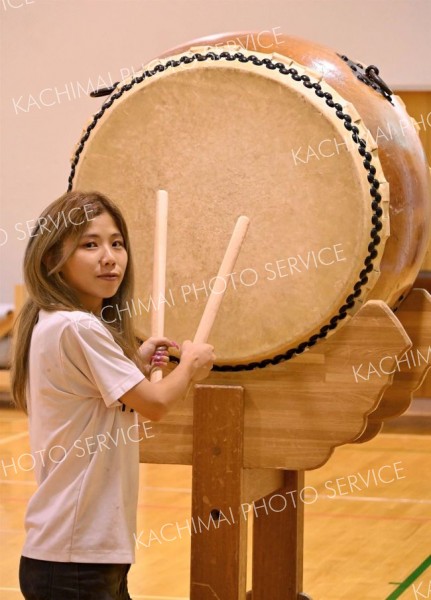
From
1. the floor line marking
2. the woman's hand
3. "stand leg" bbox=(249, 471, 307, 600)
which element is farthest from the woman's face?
the floor line marking

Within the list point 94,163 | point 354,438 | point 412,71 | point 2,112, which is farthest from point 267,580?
point 2,112

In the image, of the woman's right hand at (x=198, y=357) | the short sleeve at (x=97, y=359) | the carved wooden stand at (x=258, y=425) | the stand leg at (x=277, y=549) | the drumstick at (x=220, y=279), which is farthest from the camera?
the stand leg at (x=277, y=549)

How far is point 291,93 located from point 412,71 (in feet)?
16.4

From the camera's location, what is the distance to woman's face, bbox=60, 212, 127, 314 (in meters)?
1.87

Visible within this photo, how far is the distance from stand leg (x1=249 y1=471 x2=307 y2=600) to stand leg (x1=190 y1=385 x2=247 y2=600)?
1.78 feet

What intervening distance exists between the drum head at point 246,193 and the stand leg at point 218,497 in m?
0.11

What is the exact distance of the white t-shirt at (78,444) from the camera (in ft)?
5.85

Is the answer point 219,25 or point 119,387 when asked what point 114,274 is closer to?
point 119,387

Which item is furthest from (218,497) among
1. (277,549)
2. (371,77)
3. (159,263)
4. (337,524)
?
(337,524)

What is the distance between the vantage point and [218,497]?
224cm

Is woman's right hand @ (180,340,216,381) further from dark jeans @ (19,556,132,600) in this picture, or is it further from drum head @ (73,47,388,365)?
dark jeans @ (19,556,132,600)

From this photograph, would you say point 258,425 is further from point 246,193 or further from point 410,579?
point 410,579

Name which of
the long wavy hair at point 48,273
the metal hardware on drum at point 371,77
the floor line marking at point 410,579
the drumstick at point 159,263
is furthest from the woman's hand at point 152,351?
the floor line marking at point 410,579

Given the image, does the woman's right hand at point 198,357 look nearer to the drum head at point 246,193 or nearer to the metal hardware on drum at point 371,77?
the drum head at point 246,193
